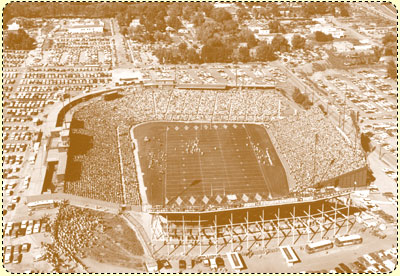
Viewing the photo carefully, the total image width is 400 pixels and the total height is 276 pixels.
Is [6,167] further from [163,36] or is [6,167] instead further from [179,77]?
[163,36]

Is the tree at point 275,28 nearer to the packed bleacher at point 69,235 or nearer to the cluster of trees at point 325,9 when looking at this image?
the cluster of trees at point 325,9

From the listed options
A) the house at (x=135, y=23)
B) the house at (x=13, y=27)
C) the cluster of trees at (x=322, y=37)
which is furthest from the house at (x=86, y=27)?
the cluster of trees at (x=322, y=37)

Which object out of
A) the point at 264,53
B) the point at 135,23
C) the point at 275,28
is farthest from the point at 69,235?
the point at 135,23

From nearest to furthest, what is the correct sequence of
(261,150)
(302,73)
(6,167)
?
1. (6,167)
2. (261,150)
3. (302,73)

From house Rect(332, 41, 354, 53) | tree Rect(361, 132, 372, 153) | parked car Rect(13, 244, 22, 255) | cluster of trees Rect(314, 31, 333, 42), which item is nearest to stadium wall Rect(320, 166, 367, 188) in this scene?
tree Rect(361, 132, 372, 153)

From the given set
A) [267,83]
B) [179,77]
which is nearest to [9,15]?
[179,77]

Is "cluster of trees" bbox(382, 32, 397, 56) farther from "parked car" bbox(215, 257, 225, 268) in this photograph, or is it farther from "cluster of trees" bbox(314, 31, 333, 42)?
"parked car" bbox(215, 257, 225, 268)
